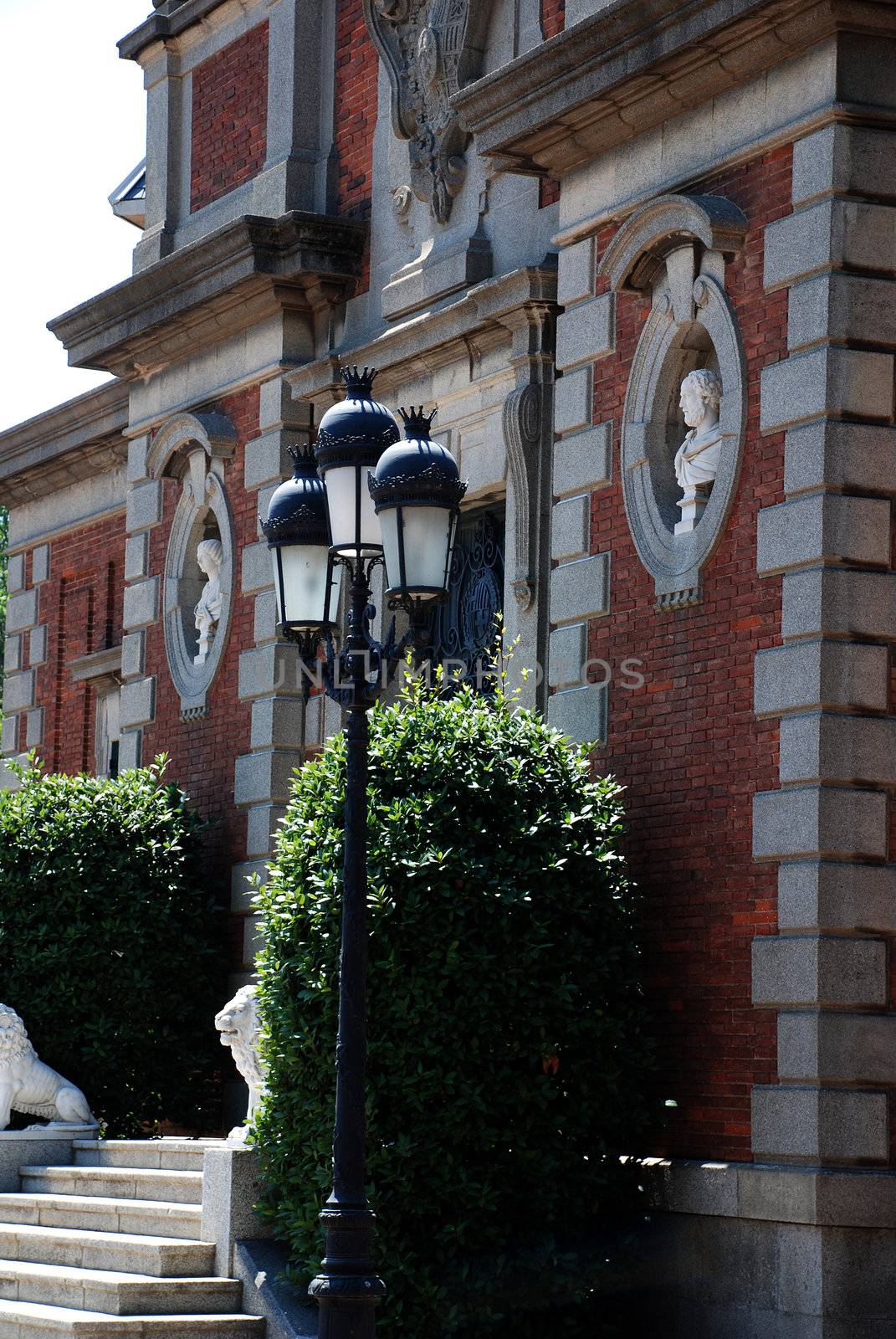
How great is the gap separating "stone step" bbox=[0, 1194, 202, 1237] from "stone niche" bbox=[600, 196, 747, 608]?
4.54 m

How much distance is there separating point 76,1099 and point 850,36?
28.4ft

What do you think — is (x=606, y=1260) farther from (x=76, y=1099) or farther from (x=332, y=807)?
(x=76, y=1099)

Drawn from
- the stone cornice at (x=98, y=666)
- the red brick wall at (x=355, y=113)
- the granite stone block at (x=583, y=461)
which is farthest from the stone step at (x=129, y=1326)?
the stone cornice at (x=98, y=666)

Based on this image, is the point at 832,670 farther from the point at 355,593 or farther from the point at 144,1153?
the point at 144,1153

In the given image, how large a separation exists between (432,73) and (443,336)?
1.92m

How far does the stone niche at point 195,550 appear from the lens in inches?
713

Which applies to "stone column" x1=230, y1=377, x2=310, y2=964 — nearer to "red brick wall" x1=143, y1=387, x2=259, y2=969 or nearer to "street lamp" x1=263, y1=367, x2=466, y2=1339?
"red brick wall" x1=143, y1=387, x2=259, y2=969

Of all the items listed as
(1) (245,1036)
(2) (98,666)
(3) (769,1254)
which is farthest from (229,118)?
(3) (769,1254)

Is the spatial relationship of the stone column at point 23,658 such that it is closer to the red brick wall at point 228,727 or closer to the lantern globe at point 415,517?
the red brick wall at point 228,727

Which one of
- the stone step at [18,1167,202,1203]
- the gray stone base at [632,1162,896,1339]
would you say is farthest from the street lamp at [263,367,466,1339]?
the stone step at [18,1167,202,1203]

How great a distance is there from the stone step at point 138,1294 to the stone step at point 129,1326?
0.13m

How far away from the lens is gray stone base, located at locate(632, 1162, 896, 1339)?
11055 mm

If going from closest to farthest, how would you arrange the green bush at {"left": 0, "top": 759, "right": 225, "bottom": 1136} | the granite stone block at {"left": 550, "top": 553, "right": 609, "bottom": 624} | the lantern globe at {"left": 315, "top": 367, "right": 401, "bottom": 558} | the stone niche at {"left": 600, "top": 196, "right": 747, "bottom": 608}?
the lantern globe at {"left": 315, "top": 367, "right": 401, "bottom": 558} → the stone niche at {"left": 600, "top": 196, "right": 747, "bottom": 608} → the granite stone block at {"left": 550, "top": 553, "right": 609, "bottom": 624} → the green bush at {"left": 0, "top": 759, "right": 225, "bottom": 1136}

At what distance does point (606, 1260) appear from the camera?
12.0 metres
